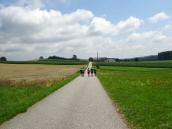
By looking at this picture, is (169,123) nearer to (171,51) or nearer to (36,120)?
(36,120)

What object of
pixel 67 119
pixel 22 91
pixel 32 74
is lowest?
pixel 32 74

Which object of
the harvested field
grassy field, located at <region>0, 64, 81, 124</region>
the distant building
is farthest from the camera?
the distant building

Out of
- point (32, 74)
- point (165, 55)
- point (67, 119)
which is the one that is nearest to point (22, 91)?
point (67, 119)

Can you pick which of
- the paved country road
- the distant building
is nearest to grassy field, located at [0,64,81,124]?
the paved country road

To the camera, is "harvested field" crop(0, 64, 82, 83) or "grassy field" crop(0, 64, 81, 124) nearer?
"grassy field" crop(0, 64, 81, 124)

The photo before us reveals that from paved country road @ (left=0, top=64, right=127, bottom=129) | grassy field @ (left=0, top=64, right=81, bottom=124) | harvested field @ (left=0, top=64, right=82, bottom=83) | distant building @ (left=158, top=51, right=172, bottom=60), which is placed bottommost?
harvested field @ (left=0, top=64, right=82, bottom=83)

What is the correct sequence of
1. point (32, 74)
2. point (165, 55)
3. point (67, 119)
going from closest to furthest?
point (67, 119) < point (32, 74) < point (165, 55)

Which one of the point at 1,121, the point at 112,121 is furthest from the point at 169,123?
the point at 1,121

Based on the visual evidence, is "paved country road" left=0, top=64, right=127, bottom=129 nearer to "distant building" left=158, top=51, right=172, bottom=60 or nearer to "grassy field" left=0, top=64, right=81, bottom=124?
"grassy field" left=0, top=64, right=81, bottom=124

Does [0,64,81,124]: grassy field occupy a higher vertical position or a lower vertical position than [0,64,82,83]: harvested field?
higher

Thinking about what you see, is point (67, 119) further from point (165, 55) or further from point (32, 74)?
point (165, 55)

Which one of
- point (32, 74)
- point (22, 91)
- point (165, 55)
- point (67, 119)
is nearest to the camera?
point (67, 119)

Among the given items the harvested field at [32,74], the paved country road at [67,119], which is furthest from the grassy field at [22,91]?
the paved country road at [67,119]

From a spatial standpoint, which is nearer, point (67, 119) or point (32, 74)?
point (67, 119)
